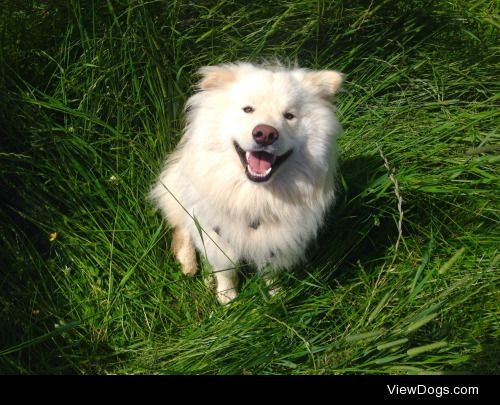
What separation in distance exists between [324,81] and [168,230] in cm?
131

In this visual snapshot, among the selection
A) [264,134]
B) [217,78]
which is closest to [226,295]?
[264,134]

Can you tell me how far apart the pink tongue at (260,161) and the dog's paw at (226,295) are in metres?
0.95

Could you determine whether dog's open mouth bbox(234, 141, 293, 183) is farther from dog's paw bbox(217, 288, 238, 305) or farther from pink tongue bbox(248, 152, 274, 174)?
dog's paw bbox(217, 288, 238, 305)

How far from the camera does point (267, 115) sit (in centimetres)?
239

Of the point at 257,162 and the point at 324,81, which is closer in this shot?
the point at 257,162

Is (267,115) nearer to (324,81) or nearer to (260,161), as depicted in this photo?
(260,161)

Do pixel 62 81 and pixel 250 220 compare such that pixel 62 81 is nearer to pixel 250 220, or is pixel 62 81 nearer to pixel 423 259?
pixel 250 220

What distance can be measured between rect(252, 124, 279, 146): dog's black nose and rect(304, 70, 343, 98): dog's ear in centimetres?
46

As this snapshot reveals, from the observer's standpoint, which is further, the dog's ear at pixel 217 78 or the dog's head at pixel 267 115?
the dog's ear at pixel 217 78

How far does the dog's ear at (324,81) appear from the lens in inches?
101

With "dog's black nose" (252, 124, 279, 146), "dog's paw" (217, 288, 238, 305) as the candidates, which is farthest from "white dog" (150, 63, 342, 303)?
"dog's paw" (217, 288, 238, 305)

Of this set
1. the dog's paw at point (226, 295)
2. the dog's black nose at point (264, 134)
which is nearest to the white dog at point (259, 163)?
the dog's black nose at point (264, 134)

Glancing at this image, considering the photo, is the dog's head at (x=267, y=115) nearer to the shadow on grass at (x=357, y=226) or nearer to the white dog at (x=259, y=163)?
the white dog at (x=259, y=163)

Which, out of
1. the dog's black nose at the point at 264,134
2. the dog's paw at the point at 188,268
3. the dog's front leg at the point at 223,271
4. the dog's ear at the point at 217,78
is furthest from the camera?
the dog's paw at the point at 188,268
